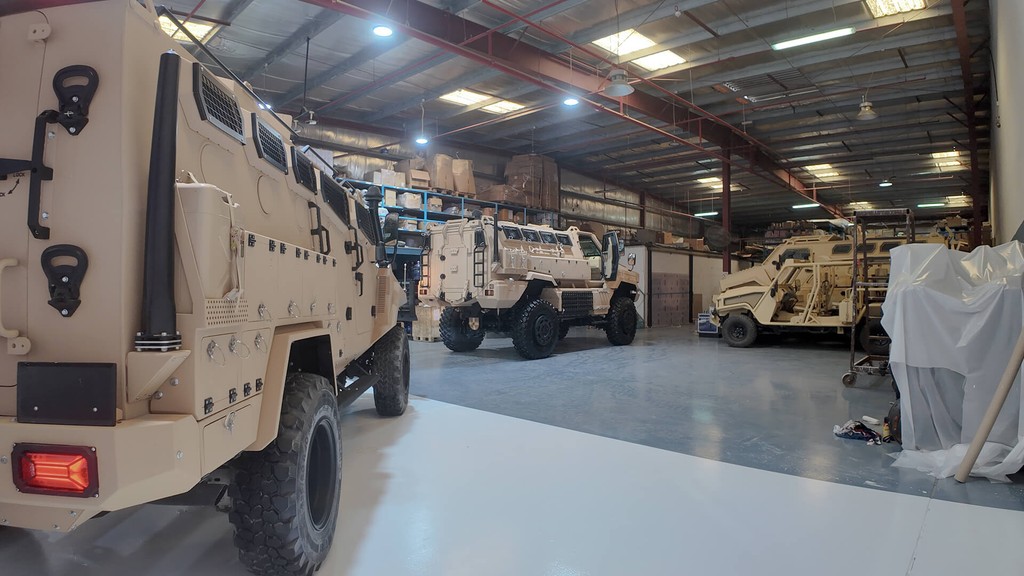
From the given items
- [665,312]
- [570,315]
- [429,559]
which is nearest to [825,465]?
[429,559]

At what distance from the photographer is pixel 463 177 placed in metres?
12.9

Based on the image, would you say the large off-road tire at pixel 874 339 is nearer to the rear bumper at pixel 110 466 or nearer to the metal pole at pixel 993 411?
the metal pole at pixel 993 411

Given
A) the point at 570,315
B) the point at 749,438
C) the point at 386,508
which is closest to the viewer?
the point at 386,508

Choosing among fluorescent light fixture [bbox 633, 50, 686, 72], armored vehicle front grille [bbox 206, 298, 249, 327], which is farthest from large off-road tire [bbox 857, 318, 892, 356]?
armored vehicle front grille [bbox 206, 298, 249, 327]

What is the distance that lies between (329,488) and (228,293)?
4.20 ft

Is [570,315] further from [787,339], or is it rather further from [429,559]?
[429,559]

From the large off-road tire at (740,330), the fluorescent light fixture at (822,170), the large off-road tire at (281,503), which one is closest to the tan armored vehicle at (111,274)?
the large off-road tire at (281,503)

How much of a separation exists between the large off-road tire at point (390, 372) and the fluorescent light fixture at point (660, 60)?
Result: 6.88 meters

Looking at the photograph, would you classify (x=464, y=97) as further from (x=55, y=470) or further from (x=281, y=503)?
(x=55, y=470)

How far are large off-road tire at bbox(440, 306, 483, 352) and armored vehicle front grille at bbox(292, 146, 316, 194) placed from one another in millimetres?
6665

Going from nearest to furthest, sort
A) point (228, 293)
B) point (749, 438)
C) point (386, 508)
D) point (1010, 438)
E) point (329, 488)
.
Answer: point (228, 293) → point (329, 488) → point (386, 508) → point (1010, 438) → point (749, 438)

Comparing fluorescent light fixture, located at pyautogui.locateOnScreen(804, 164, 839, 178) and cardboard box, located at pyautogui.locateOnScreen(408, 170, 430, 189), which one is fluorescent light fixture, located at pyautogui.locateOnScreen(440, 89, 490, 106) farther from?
fluorescent light fixture, located at pyautogui.locateOnScreen(804, 164, 839, 178)

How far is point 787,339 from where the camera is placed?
13.6 metres

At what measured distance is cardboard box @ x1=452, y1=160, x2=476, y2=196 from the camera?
41.8 feet
